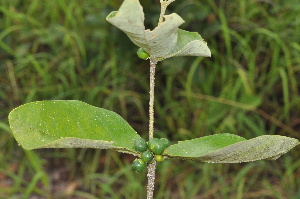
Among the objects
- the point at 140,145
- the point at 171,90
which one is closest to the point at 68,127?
the point at 140,145

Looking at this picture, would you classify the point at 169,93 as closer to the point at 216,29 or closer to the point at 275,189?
the point at 216,29

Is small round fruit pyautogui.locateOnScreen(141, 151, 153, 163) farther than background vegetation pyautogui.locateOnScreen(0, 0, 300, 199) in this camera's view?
No

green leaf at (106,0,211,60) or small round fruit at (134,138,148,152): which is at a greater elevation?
green leaf at (106,0,211,60)

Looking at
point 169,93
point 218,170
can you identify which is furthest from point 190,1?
point 218,170

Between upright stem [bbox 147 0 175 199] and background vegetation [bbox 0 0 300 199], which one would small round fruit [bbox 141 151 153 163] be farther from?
background vegetation [bbox 0 0 300 199]

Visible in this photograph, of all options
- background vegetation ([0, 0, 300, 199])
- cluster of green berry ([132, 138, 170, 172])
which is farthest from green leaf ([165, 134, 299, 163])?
background vegetation ([0, 0, 300, 199])
